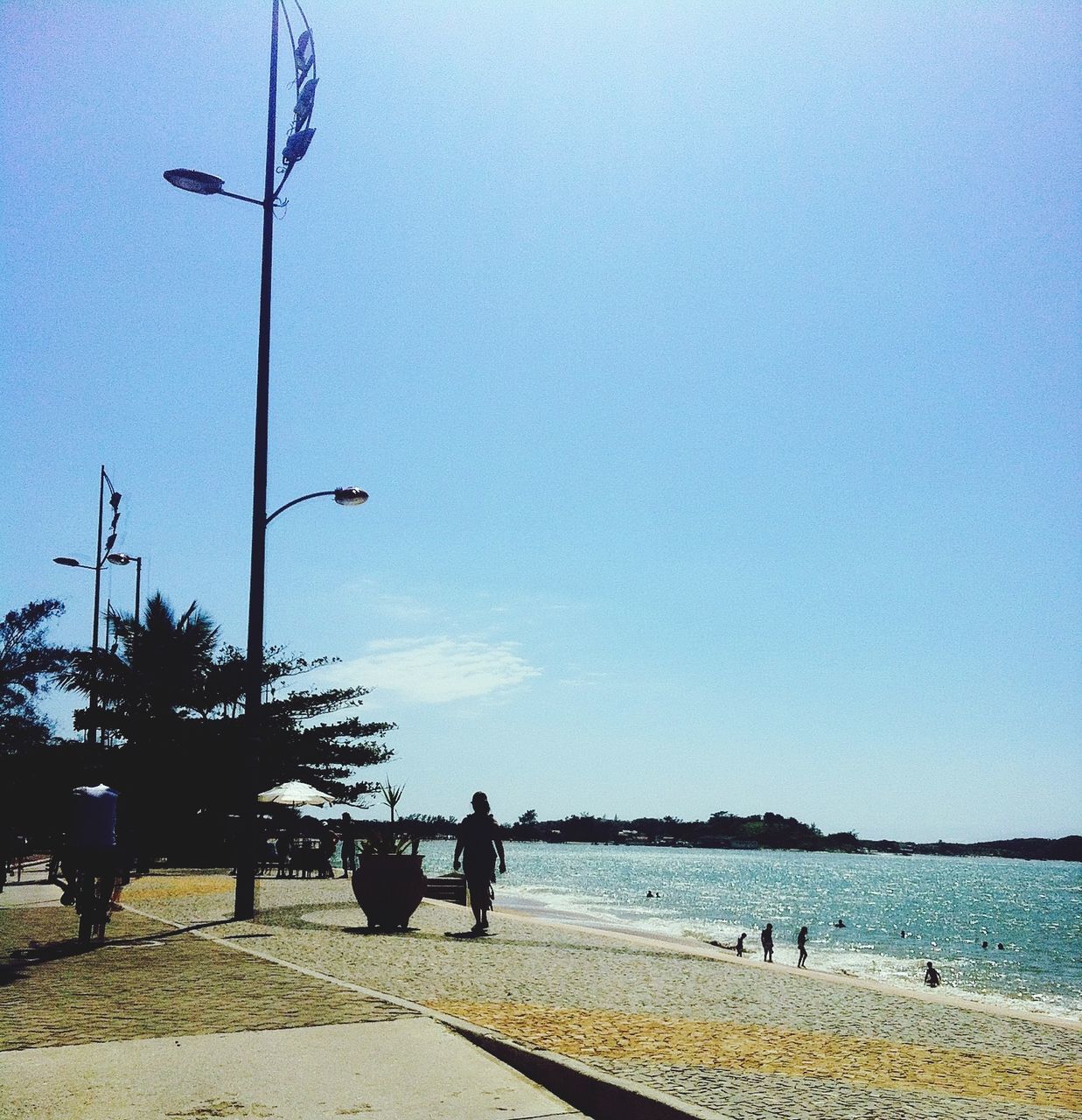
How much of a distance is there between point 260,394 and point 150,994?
9.03 metres

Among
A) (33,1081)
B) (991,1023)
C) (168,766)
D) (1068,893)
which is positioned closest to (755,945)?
(168,766)

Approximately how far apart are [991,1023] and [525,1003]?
134 inches

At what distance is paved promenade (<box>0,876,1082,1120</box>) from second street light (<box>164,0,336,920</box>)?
5.83 feet

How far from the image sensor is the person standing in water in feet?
43.2

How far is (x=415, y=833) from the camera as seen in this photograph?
1393 centimetres

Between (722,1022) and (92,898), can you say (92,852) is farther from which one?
(722,1022)

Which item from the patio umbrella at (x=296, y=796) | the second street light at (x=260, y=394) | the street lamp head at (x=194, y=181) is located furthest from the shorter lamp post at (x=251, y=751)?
the patio umbrella at (x=296, y=796)

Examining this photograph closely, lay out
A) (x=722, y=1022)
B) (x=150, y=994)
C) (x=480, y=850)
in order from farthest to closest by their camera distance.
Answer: (x=480, y=850) < (x=150, y=994) < (x=722, y=1022)

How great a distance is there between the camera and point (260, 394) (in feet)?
47.9

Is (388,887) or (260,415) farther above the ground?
(260,415)

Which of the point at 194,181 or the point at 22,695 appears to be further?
the point at 22,695

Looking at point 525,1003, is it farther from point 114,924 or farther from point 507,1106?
point 114,924

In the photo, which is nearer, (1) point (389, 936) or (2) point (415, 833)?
(1) point (389, 936)

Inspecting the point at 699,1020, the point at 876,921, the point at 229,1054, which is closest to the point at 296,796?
the point at 699,1020
